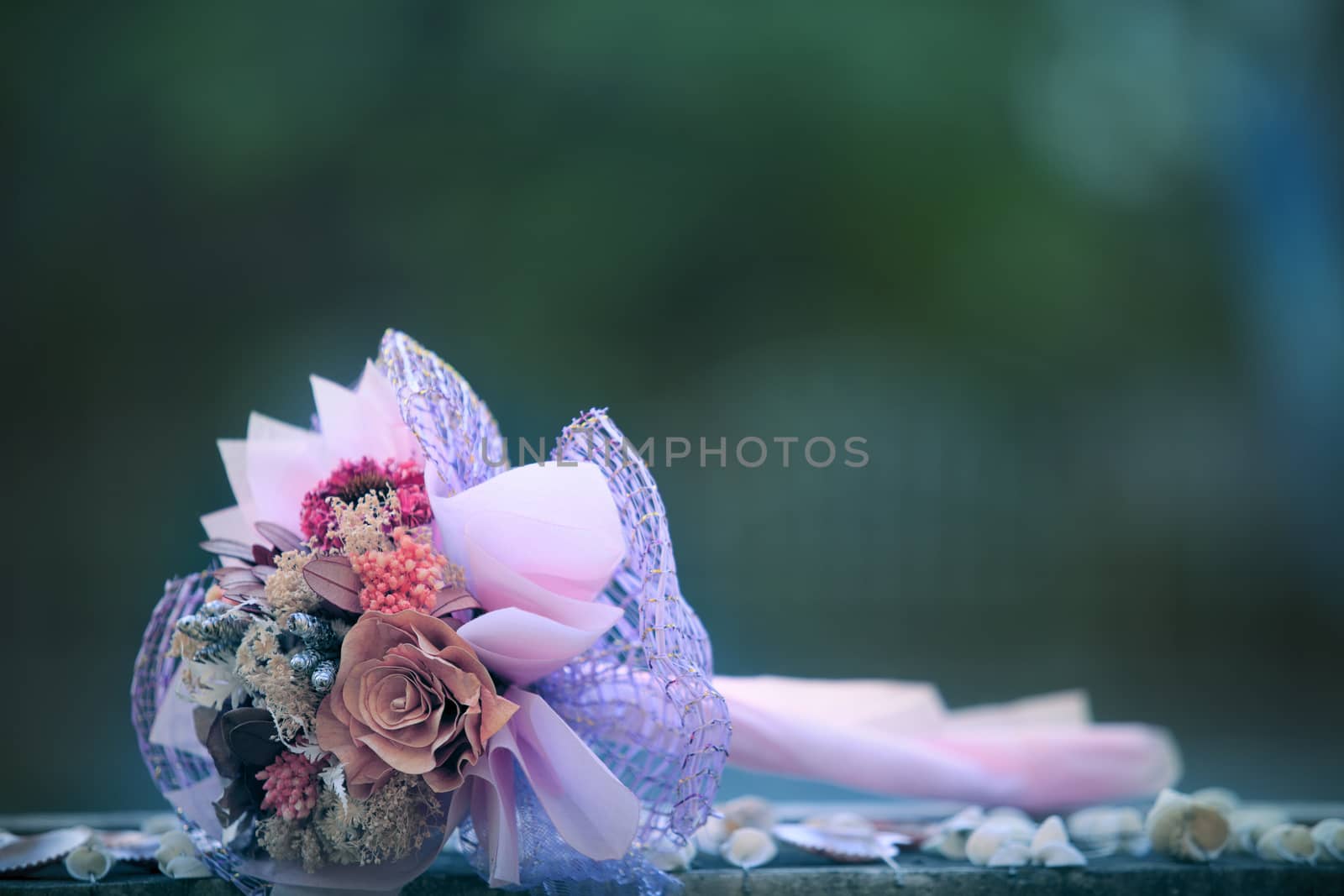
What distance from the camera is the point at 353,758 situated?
2.26ft

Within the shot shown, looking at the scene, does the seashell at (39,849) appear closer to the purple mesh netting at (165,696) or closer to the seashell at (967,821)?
the purple mesh netting at (165,696)

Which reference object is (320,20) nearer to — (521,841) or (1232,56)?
(1232,56)

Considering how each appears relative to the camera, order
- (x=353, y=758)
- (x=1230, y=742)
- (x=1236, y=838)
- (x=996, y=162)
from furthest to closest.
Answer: (x=996, y=162) → (x=1230, y=742) → (x=1236, y=838) → (x=353, y=758)

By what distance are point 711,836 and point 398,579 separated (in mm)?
404

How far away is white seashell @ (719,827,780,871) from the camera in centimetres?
88

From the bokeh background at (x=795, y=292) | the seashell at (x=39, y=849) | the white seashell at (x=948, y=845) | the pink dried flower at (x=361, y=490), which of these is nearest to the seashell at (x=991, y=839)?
the white seashell at (x=948, y=845)

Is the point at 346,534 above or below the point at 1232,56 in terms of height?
below

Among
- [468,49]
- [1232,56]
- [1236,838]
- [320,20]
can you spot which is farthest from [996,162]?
[1236,838]

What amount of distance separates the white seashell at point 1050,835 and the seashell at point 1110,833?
0.19 ft

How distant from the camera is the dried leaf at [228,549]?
820mm

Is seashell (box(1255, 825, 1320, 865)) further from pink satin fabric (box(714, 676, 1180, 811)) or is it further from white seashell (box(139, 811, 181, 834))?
white seashell (box(139, 811, 181, 834))

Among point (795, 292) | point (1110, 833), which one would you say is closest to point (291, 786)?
point (1110, 833)

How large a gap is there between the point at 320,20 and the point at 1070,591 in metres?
2.81

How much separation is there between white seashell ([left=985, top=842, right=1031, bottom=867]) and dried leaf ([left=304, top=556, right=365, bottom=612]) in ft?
1.80
